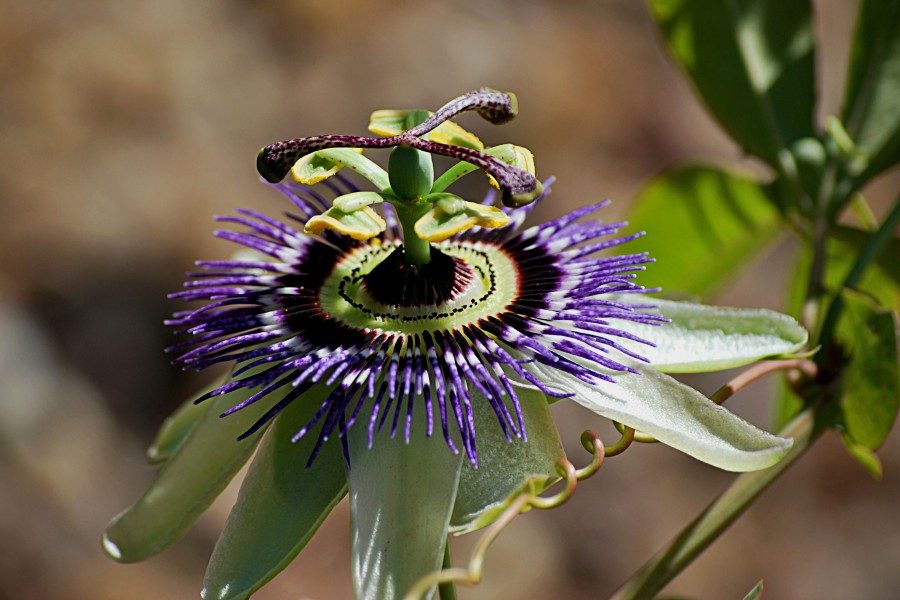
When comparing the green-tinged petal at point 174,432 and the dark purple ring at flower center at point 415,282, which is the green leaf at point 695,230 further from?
the green-tinged petal at point 174,432

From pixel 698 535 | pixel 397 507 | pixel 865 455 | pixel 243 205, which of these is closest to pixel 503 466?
pixel 397 507

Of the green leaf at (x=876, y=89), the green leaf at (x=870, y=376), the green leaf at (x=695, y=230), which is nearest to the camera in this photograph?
the green leaf at (x=870, y=376)

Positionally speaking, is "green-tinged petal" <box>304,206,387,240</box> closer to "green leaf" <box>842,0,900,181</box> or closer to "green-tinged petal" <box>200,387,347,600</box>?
"green-tinged petal" <box>200,387,347,600</box>

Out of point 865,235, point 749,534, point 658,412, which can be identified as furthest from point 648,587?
point 749,534

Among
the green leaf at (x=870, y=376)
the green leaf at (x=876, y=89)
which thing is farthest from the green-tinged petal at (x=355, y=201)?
the green leaf at (x=876, y=89)

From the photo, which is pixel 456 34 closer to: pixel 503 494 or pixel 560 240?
pixel 560 240

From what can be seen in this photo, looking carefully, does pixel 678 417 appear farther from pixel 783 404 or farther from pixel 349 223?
pixel 783 404
